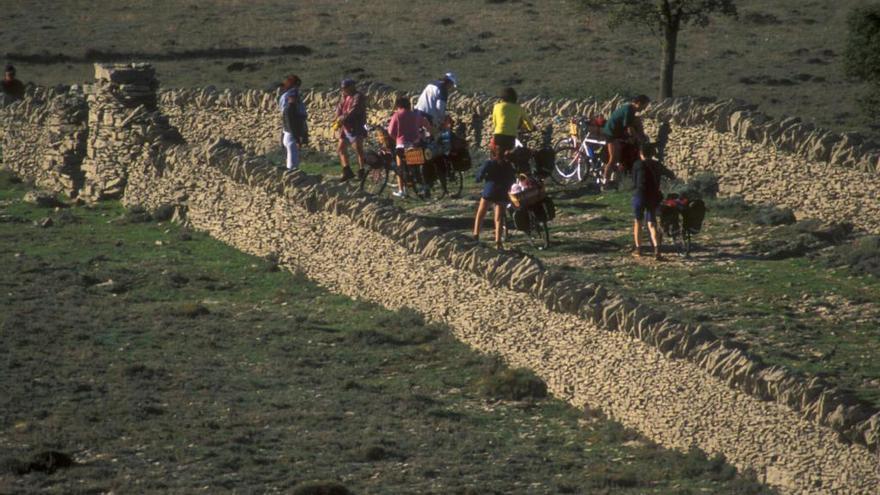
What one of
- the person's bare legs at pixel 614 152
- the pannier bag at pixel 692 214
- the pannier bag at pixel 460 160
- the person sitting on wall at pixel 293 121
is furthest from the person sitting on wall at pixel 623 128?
the person sitting on wall at pixel 293 121

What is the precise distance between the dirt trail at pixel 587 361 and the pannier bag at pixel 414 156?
2789 mm

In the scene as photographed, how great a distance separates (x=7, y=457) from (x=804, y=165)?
13958 millimetres

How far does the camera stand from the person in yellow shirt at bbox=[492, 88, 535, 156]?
2817cm

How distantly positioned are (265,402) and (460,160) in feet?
34.1

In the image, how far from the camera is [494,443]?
18188 mm

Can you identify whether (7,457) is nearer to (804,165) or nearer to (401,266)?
(401,266)

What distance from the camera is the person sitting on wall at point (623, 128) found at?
27938mm

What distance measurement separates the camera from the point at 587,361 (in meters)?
19.2

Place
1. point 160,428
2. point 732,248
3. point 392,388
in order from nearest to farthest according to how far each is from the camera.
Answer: point 160,428 → point 392,388 → point 732,248

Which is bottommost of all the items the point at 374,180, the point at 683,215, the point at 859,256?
the point at 859,256

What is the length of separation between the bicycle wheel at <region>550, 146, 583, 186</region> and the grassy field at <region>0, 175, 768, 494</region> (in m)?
5.68

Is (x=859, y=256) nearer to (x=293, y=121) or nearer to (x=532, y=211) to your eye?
(x=532, y=211)

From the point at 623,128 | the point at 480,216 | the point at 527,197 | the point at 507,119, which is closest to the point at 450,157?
the point at 507,119

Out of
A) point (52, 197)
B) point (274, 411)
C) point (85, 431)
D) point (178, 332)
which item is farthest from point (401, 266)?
point (52, 197)
